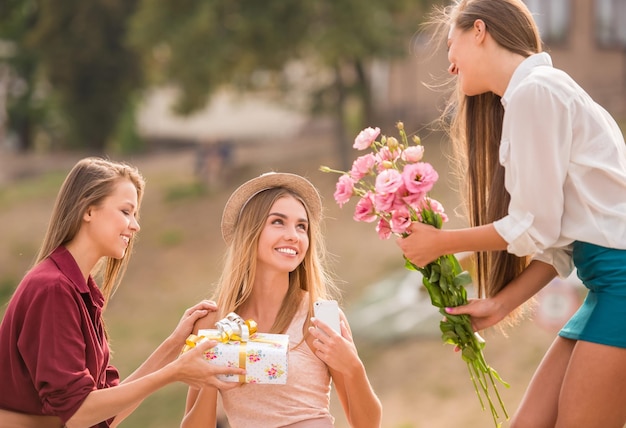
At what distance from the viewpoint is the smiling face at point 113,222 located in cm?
339

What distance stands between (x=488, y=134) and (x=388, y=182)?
1.42 feet

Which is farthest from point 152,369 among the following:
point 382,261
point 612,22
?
point 612,22

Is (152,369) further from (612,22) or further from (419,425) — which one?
(612,22)

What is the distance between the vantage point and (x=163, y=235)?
23438mm

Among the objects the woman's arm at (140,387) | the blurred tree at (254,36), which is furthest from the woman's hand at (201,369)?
the blurred tree at (254,36)

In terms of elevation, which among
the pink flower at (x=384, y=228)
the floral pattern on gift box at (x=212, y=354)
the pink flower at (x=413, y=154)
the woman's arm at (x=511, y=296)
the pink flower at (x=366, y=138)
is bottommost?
the floral pattern on gift box at (x=212, y=354)

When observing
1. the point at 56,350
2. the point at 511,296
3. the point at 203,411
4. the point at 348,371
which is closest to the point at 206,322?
the point at 203,411

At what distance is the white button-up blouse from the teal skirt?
4cm

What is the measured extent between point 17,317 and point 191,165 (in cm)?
2445

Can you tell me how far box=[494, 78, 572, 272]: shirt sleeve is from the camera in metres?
2.96

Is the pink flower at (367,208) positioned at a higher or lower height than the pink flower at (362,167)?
lower

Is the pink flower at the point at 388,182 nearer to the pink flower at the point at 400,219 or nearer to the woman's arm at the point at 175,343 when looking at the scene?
the pink flower at the point at 400,219

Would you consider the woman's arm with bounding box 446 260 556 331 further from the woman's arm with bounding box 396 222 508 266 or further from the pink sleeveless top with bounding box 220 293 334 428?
the pink sleeveless top with bounding box 220 293 334 428

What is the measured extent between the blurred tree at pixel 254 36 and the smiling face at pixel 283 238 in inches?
698
